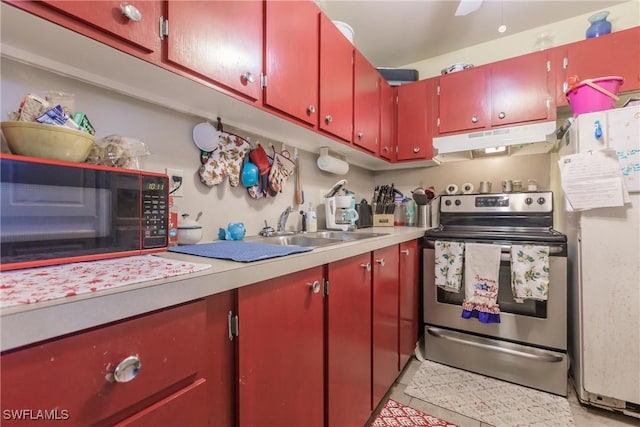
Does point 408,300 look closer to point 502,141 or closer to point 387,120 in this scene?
point 502,141

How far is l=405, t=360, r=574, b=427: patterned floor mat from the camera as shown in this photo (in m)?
1.45

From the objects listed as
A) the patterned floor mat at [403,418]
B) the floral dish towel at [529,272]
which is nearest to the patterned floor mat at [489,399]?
the patterned floor mat at [403,418]

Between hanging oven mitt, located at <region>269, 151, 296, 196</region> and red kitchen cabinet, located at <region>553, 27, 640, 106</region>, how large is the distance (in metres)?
1.92

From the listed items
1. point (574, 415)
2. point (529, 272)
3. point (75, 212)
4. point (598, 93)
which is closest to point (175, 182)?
point (75, 212)

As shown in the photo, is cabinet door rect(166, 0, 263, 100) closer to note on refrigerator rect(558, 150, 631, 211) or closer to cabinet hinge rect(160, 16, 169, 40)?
cabinet hinge rect(160, 16, 169, 40)

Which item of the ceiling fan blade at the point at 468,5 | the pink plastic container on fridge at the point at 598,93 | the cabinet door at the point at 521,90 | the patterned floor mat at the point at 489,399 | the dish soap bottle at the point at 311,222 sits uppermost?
the ceiling fan blade at the point at 468,5

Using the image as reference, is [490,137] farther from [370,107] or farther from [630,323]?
[630,323]

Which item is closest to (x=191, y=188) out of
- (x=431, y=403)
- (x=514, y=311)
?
(x=431, y=403)

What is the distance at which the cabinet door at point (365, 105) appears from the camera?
1922 millimetres

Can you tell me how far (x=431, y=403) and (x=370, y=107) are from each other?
6.53 ft

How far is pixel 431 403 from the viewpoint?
1.58m

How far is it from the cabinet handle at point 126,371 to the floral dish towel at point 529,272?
6.34 ft

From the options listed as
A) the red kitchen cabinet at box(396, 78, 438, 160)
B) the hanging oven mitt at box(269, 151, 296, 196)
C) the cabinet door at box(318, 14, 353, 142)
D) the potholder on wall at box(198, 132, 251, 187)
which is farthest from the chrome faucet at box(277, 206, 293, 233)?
the red kitchen cabinet at box(396, 78, 438, 160)

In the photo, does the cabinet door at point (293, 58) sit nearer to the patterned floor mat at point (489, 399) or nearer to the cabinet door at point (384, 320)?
the cabinet door at point (384, 320)
